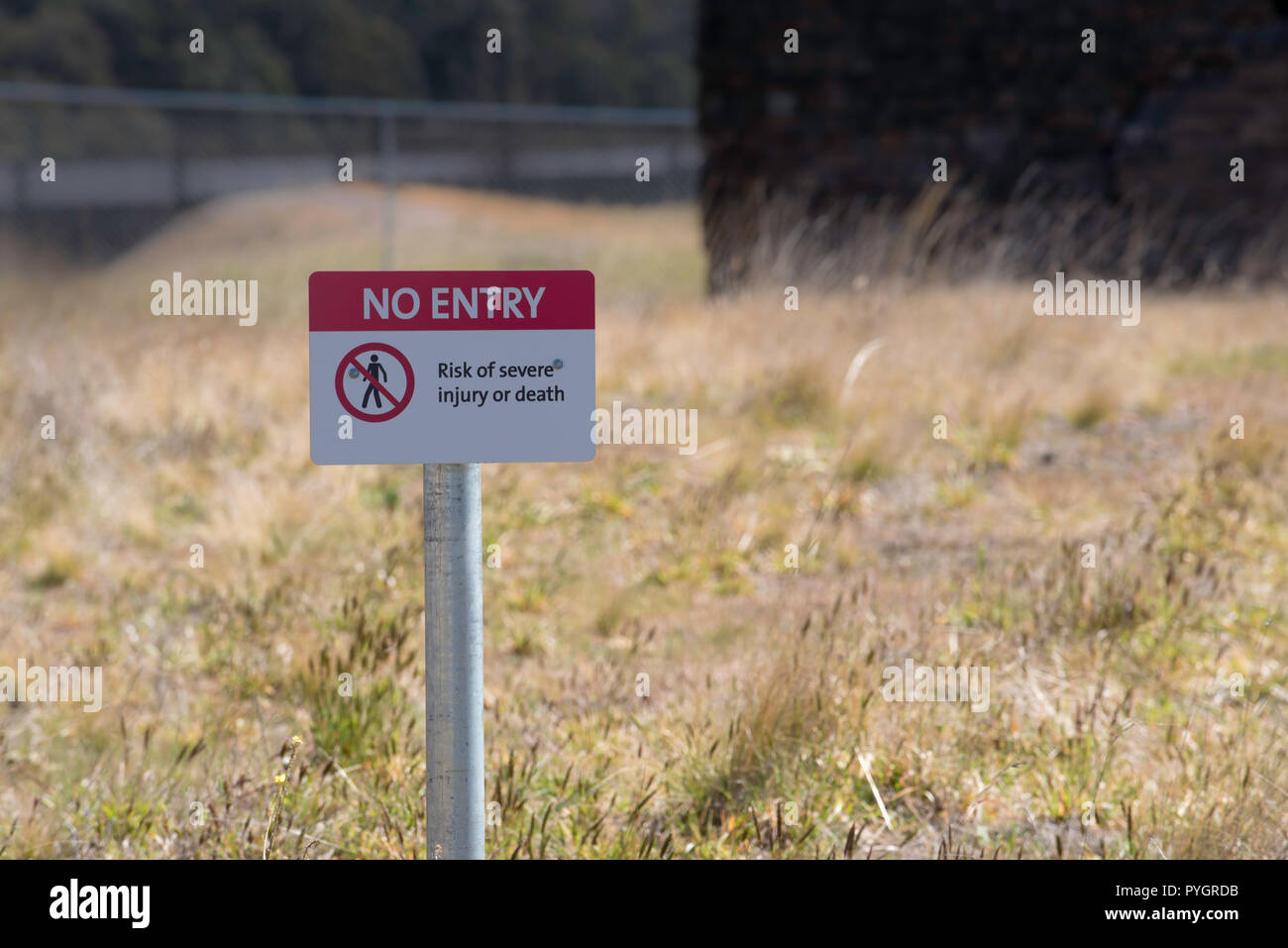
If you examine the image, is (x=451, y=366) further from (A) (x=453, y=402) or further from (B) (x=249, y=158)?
(B) (x=249, y=158)

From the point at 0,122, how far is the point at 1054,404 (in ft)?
83.4

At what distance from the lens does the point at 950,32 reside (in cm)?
1068

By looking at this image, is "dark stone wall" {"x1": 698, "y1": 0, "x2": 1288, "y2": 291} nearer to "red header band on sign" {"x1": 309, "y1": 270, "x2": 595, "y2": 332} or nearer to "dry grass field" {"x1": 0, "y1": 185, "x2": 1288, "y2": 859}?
"dry grass field" {"x1": 0, "y1": 185, "x2": 1288, "y2": 859}

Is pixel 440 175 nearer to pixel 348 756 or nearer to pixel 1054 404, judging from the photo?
pixel 1054 404

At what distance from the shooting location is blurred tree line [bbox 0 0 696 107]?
3209cm

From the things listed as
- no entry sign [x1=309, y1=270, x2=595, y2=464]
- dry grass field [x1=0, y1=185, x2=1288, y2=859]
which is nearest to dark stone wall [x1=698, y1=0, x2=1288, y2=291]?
dry grass field [x1=0, y1=185, x2=1288, y2=859]

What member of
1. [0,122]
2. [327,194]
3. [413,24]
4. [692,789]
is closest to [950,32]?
[692,789]

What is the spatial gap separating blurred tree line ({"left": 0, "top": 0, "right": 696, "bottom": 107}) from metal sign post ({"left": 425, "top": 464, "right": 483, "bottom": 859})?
107ft

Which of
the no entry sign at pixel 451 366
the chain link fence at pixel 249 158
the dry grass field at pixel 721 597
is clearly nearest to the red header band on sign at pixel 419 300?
the no entry sign at pixel 451 366

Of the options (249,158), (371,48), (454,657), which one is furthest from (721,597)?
(371,48)

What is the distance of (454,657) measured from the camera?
7.34ft

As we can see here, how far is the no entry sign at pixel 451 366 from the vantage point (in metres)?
2.16

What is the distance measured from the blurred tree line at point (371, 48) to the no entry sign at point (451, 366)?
32386 millimetres

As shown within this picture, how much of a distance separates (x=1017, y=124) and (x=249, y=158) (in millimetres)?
22378
